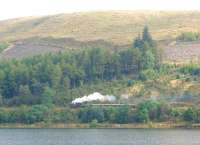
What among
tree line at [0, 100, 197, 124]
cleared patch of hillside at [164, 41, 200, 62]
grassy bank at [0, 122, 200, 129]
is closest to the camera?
grassy bank at [0, 122, 200, 129]

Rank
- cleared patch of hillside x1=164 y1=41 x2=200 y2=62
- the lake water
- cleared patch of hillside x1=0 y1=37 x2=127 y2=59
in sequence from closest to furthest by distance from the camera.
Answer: the lake water < cleared patch of hillside x1=164 y1=41 x2=200 y2=62 < cleared patch of hillside x1=0 y1=37 x2=127 y2=59

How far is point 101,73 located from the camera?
14238 centimetres

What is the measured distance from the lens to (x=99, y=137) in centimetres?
10331

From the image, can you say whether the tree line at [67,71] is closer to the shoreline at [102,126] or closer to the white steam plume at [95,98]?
the white steam plume at [95,98]

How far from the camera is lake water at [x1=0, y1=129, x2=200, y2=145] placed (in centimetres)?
9431

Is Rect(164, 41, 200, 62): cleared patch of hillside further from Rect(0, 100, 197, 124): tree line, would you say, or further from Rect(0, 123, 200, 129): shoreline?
Rect(0, 123, 200, 129): shoreline

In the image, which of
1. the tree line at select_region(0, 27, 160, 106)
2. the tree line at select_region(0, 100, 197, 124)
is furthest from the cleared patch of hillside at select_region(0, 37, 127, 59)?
the tree line at select_region(0, 100, 197, 124)

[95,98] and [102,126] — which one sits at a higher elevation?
[95,98]

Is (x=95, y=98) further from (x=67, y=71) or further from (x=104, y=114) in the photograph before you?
(x=67, y=71)

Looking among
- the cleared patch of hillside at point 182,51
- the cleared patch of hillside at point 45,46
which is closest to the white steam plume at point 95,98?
the cleared patch of hillside at point 182,51

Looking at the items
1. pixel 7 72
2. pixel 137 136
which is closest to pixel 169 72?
pixel 7 72

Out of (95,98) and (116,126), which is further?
(95,98)

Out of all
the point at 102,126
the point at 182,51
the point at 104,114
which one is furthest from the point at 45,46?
the point at 102,126

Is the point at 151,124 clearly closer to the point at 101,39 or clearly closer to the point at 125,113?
the point at 125,113
